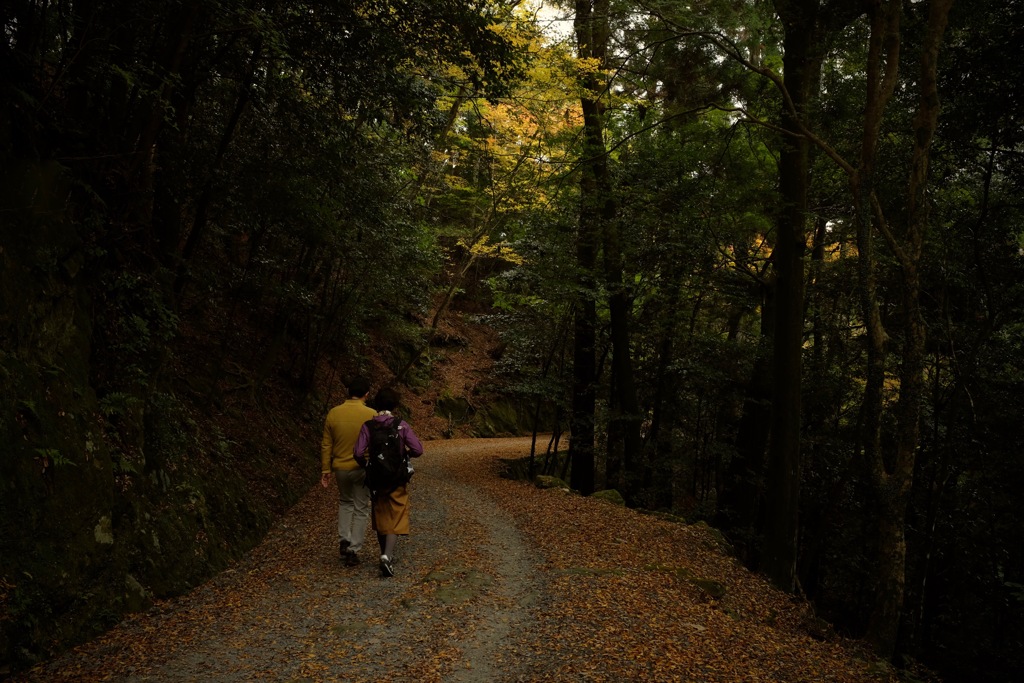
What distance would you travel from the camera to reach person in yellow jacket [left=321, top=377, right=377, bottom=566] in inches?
246

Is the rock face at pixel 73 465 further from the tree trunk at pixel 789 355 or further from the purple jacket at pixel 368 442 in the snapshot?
the tree trunk at pixel 789 355

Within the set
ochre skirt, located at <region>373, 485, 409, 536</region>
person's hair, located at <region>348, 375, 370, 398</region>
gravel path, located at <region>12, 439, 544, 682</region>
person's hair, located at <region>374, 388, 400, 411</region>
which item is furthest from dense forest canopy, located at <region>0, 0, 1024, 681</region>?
person's hair, located at <region>374, 388, 400, 411</region>

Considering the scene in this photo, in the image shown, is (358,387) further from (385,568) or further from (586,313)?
(586,313)

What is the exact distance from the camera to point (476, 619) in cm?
495

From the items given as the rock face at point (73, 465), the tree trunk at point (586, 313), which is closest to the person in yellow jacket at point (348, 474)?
the rock face at point (73, 465)

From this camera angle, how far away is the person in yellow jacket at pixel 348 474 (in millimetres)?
6258

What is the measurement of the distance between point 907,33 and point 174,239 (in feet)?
35.0

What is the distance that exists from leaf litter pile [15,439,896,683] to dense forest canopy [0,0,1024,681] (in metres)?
0.55

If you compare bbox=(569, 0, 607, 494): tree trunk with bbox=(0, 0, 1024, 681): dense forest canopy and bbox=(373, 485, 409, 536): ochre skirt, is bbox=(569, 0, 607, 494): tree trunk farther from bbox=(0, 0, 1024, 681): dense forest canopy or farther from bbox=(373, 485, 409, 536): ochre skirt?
bbox=(373, 485, 409, 536): ochre skirt

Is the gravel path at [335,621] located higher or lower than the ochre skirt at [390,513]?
lower

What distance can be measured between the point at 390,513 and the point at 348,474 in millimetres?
639

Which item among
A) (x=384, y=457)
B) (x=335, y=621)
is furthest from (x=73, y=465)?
(x=384, y=457)

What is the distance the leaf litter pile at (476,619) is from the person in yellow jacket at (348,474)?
11.7 inches

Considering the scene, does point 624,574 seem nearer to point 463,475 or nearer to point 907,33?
point 463,475
